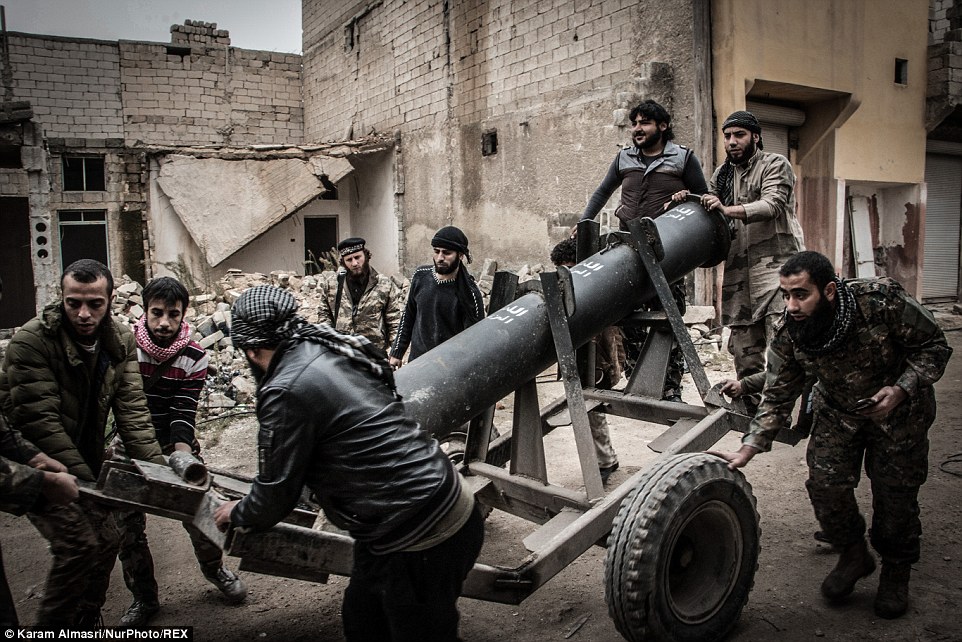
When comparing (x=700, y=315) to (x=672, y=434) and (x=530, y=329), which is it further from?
(x=530, y=329)

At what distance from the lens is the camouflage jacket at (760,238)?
3.89m

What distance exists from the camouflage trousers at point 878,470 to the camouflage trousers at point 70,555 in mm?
2895

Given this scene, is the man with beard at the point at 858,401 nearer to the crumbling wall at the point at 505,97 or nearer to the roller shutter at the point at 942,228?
the crumbling wall at the point at 505,97

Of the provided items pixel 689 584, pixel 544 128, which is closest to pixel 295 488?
pixel 689 584

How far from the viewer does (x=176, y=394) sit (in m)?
3.19

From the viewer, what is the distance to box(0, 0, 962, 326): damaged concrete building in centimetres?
916

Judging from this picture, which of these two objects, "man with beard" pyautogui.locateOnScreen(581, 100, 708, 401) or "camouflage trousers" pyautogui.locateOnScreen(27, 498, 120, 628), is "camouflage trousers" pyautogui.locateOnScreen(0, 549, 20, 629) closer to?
"camouflage trousers" pyautogui.locateOnScreen(27, 498, 120, 628)

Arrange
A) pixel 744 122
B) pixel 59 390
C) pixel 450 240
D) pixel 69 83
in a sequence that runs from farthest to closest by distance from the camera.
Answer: pixel 69 83 → pixel 450 240 → pixel 744 122 → pixel 59 390

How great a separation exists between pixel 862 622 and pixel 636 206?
244 centimetres

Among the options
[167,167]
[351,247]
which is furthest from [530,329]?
[167,167]

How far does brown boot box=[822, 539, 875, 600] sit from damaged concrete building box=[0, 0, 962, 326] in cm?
606

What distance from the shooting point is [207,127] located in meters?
18.2

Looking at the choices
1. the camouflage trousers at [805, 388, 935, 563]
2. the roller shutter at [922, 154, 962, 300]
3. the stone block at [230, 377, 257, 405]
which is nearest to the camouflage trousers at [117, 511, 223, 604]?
the camouflage trousers at [805, 388, 935, 563]

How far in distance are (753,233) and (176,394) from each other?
325 centimetres
